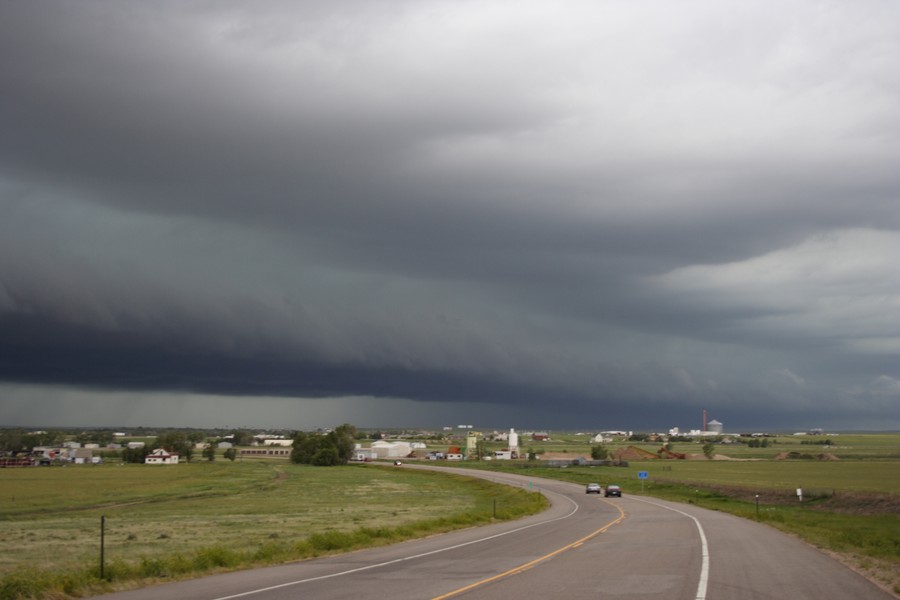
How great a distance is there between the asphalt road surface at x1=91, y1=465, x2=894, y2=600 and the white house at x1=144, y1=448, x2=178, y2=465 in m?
154

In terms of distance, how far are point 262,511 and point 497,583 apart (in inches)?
1776

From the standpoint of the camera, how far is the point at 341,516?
53750 mm

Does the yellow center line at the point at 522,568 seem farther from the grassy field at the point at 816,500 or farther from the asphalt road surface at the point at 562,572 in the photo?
the grassy field at the point at 816,500

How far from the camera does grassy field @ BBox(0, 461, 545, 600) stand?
23234mm

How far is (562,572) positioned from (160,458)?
17066cm

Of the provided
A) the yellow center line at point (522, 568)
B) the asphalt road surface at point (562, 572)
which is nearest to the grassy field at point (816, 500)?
the asphalt road surface at point (562, 572)

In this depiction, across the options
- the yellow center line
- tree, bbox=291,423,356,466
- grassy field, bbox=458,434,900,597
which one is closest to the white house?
tree, bbox=291,423,356,466

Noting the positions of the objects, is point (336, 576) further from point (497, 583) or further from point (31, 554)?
point (31, 554)

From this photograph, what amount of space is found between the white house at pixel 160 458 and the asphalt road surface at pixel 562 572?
154m

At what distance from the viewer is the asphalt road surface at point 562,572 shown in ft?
57.4

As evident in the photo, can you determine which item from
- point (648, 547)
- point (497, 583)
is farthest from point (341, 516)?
point (497, 583)

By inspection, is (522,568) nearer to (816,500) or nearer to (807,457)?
(816,500)

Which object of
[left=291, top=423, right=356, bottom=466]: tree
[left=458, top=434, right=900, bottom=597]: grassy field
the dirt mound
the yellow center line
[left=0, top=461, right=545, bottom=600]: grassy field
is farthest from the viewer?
[left=291, top=423, right=356, bottom=466]: tree

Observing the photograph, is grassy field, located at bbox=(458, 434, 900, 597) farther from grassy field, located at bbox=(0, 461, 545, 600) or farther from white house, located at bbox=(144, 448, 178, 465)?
white house, located at bbox=(144, 448, 178, 465)
